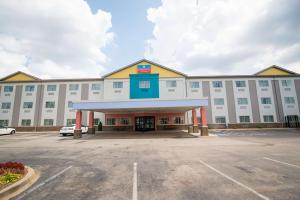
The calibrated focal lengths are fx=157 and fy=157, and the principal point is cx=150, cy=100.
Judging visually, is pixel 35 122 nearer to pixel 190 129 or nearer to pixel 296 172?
pixel 190 129

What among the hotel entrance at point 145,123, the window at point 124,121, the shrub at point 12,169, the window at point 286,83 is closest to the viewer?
the shrub at point 12,169

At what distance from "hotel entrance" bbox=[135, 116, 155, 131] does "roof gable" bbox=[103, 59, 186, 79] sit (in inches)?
352

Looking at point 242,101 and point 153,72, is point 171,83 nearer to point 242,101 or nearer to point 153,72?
point 153,72

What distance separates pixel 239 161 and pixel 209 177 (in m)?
3.13

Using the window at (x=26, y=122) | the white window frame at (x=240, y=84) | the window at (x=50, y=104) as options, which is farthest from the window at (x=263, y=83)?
the window at (x=26, y=122)

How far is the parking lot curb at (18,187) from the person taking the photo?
420cm

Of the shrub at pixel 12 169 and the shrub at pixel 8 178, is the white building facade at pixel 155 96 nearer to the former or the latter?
the shrub at pixel 12 169

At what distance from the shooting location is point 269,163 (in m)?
7.32

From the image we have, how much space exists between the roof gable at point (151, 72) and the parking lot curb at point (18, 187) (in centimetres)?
2754

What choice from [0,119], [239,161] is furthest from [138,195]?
A: [0,119]

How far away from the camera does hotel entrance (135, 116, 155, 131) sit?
102ft

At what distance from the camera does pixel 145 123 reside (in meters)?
31.1

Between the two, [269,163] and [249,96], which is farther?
[249,96]

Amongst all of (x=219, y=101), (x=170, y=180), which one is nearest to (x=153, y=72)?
(x=219, y=101)
